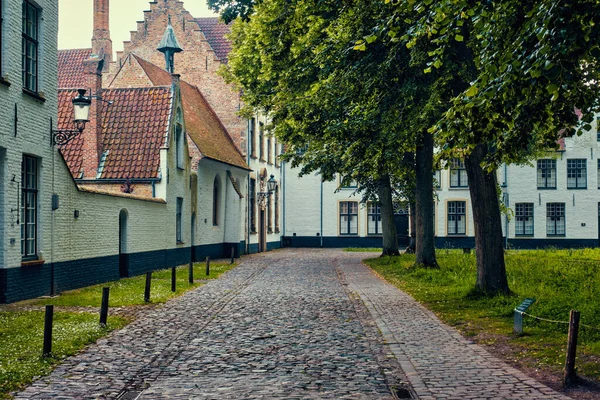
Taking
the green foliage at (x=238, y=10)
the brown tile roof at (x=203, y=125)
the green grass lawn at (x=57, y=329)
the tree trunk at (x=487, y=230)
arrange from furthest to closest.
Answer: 1. the brown tile roof at (x=203, y=125)
2. the tree trunk at (x=487, y=230)
3. the green foliage at (x=238, y=10)
4. the green grass lawn at (x=57, y=329)

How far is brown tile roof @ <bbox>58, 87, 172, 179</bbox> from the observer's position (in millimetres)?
25656

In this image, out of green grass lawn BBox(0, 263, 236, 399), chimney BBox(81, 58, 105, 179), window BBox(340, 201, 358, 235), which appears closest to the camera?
green grass lawn BBox(0, 263, 236, 399)

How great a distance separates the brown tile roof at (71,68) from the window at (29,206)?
24615 millimetres

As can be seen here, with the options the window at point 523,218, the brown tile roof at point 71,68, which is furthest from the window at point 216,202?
the window at point 523,218

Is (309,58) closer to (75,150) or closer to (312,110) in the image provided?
(312,110)

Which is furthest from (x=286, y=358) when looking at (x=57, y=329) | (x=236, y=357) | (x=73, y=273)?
(x=73, y=273)

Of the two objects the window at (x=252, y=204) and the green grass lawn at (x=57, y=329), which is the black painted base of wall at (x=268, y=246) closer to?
the window at (x=252, y=204)

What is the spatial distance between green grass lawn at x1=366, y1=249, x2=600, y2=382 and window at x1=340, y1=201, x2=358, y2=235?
2547 cm

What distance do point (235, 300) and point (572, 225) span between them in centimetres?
3647

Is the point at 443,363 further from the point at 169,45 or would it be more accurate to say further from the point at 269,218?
the point at 269,218

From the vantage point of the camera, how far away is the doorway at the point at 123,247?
21.6m

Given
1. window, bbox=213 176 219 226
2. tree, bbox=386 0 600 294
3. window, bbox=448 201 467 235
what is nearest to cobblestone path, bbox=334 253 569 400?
tree, bbox=386 0 600 294

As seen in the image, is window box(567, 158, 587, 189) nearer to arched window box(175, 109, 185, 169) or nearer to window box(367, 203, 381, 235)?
window box(367, 203, 381, 235)

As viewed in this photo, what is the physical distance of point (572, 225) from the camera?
46.6m
